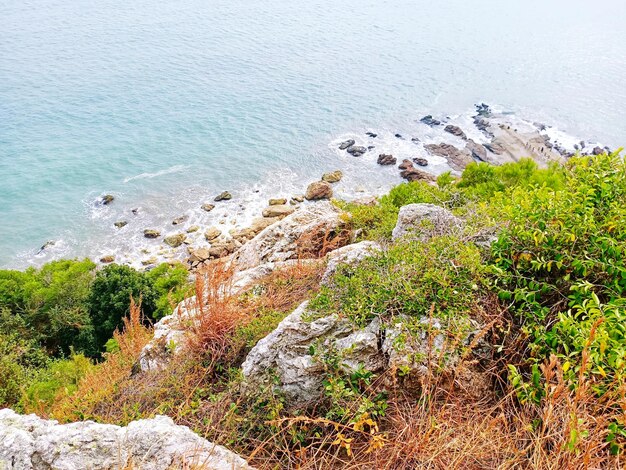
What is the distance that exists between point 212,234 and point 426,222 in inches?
991

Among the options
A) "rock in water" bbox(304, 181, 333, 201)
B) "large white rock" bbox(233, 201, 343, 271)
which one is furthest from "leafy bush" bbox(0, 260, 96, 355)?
"rock in water" bbox(304, 181, 333, 201)

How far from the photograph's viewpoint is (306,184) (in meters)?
35.9

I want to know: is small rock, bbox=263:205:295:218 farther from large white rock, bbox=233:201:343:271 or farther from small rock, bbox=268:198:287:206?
large white rock, bbox=233:201:343:271

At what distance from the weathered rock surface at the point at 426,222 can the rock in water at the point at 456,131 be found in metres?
38.5

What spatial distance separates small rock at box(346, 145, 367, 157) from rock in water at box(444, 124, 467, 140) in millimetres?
9903

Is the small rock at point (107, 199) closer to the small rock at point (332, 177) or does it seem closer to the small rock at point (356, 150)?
the small rock at point (332, 177)

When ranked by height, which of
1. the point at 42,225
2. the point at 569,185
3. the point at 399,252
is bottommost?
the point at 42,225

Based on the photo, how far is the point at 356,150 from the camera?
132ft

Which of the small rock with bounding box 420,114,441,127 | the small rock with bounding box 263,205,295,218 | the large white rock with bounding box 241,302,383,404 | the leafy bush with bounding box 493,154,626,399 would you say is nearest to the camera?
the leafy bush with bounding box 493,154,626,399

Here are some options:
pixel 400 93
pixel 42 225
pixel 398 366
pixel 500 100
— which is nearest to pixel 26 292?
pixel 42 225

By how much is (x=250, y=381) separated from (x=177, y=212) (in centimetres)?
2962

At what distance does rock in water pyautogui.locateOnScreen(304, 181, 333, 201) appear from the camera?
1329 inches

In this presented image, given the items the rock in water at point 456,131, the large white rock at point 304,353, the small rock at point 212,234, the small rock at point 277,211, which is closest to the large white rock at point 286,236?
the large white rock at point 304,353

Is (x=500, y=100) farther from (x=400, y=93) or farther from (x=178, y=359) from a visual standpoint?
(x=178, y=359)
